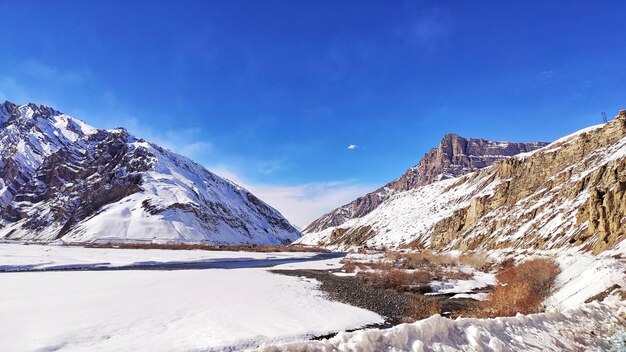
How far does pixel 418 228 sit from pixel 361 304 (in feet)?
321

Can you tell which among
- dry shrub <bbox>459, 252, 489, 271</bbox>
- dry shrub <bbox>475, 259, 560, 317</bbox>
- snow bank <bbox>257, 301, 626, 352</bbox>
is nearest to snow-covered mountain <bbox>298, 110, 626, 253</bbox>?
dry shrub <bbox>459, 252, 489, 271</bbox>

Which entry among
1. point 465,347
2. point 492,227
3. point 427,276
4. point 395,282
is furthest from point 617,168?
point 465,347

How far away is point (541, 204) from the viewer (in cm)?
6856

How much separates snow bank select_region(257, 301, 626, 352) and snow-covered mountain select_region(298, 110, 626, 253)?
23225mm

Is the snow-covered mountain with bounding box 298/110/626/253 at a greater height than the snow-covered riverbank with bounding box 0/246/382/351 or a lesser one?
greater

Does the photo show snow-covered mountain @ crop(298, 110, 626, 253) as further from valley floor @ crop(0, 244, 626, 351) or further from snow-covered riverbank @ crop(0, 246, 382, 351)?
snow-covered riverbank @ crop(0, 246, 382, 351)

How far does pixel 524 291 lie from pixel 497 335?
18.7 meters

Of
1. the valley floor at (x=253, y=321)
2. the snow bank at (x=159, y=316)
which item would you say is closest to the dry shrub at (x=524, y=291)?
the valley floor at (x=253, y=321)

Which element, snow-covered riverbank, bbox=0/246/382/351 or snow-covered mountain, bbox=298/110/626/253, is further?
snow-covered mountain, bbox=298/110/626/253

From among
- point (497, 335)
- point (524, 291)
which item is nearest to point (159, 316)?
point (497, 335)

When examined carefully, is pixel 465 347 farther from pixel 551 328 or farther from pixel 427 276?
pixel 427 276

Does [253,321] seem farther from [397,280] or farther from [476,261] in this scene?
[476,261]

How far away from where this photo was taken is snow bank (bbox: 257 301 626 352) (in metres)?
8.80

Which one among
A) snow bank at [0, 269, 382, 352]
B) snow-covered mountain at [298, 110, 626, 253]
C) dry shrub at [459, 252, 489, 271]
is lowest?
dry shrub at [459, 252, 489, 271]
